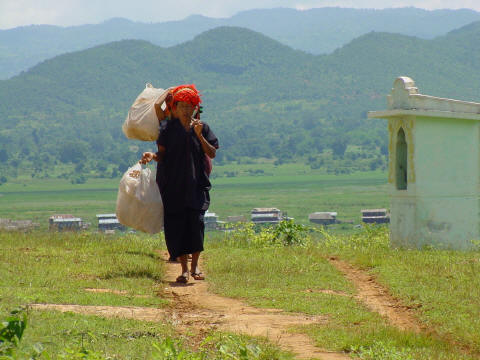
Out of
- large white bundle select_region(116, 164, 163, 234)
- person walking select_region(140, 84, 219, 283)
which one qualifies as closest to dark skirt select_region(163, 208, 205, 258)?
person walking select_region(140, 84, 219, 283)

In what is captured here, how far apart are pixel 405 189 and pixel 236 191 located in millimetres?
97999

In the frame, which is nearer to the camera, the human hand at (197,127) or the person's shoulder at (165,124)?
the human hand at (197,127)

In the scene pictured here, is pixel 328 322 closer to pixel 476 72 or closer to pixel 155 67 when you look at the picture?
pixel 476 72

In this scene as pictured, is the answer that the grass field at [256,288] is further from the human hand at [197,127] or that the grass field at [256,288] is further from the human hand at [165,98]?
Result: the human hand at [165,98]

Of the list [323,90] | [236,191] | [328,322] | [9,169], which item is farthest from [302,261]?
[323,90]

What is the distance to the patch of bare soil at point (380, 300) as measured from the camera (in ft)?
19.9

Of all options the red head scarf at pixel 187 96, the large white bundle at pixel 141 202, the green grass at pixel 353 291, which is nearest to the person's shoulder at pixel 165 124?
the red head scarf at pixel 187 96

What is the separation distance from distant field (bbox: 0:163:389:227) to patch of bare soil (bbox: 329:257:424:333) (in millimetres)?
58542

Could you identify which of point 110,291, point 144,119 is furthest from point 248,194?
point 110,291

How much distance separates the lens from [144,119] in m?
7.93

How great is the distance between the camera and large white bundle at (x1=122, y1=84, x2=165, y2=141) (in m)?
7.93

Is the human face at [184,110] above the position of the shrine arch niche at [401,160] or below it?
above

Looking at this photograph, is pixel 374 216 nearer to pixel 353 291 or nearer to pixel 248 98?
pixel 353 291

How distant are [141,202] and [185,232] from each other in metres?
0.52
